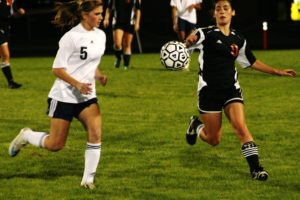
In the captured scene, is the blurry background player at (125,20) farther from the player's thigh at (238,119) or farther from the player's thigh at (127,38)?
the player's thigh at (238,119)

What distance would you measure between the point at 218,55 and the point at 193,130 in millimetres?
1617

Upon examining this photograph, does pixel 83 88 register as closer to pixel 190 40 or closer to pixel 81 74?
pixel 81 74

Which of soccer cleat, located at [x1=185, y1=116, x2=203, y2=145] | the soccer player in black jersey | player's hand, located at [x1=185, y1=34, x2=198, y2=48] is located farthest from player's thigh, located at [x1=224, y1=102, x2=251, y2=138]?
soccer cleat, located at [x1=185, y1=116, x2=203, y2=145]

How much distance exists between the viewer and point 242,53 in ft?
32.6

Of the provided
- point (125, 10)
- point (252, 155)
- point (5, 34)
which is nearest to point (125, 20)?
point (125, 10)

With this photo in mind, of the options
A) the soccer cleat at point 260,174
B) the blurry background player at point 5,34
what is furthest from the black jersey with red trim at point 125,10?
the soccer cleat at point 260,174

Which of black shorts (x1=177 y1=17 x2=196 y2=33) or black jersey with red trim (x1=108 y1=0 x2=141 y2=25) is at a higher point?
black jersey with red trim (x1=108 y1=0 x2=141 y2=25)

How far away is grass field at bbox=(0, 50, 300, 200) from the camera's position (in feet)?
29.0

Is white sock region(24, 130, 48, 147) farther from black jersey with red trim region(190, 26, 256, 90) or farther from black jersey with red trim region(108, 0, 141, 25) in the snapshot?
black jersey with red trim region(108, 0, 141, 25)

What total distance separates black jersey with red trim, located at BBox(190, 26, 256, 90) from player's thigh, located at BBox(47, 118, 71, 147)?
1782 mm

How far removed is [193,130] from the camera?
11.1 m

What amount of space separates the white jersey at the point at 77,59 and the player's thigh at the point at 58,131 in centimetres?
24

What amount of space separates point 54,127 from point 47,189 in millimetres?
643

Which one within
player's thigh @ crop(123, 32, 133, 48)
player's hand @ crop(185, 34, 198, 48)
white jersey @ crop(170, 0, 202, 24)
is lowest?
player's thigh @ crop(123, 32, 133, 48)
